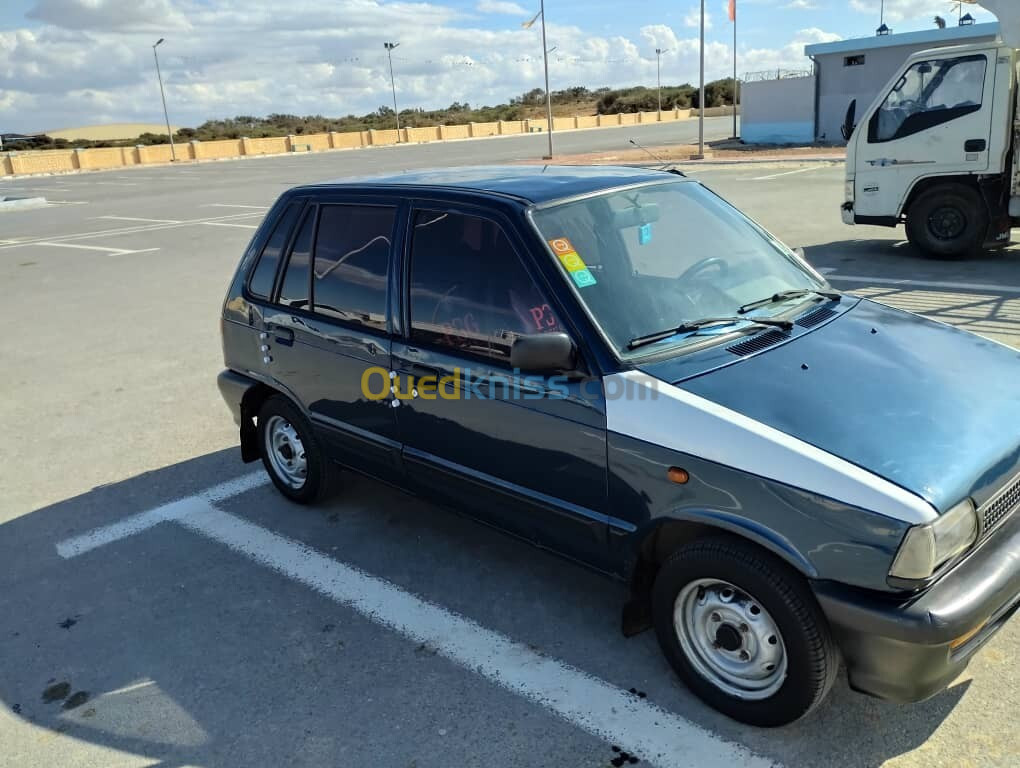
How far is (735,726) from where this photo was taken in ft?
9.37

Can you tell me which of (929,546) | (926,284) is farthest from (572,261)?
(926,284)

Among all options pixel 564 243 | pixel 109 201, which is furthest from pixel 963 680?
pixel 109 201

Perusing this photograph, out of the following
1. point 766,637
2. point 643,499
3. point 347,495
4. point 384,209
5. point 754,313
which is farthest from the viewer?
point 347,495

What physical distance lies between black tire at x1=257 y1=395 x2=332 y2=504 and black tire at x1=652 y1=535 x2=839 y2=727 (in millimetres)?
2255

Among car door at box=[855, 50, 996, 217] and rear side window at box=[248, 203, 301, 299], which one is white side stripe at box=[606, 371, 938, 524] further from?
car door at box=[855, 50, 996, 217]

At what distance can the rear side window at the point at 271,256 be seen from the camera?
4.50m

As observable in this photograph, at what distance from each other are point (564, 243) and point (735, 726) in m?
1.88

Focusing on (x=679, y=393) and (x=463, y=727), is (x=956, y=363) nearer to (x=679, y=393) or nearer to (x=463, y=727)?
(x=679, y=393)

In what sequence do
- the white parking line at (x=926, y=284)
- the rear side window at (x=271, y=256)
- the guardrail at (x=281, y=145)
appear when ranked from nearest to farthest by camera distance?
the rear side window at (x=271, y=256) < the white parking line at (x=926, y=284) < the guardrail at (x=281, y=145)

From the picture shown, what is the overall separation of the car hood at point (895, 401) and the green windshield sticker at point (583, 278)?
18.1 inches

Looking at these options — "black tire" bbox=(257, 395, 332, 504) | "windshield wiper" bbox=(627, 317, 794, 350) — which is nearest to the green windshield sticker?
"windshield wiper" bbox=(627, 317, 794, 350)

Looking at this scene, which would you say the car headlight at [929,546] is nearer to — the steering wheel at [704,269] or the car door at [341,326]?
the steering wheel at [704,269]

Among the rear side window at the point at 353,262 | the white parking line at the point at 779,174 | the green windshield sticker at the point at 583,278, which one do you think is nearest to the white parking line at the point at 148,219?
the white parking line at the point at 779,174

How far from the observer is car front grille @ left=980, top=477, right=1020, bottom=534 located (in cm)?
261
